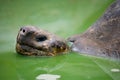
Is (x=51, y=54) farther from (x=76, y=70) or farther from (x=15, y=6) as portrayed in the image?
(x=15, y=6)

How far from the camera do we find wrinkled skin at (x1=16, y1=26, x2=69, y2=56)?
414 centimetres

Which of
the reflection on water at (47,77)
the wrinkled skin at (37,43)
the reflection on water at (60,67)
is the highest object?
the wrinkled skin at (37,43)

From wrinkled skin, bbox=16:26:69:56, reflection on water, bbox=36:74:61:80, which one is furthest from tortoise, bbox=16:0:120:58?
reflection on water, bbox=36:74:61:80

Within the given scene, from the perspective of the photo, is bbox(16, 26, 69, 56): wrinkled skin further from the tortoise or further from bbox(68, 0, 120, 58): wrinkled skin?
bbox(68, 0, 120, 58): wrinkled skin

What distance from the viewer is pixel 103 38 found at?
14.8 ft

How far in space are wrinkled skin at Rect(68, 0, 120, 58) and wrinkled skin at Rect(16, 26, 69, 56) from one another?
1.23 ft

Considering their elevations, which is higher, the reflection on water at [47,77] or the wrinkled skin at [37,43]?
the wrinkled skin at [37,43]

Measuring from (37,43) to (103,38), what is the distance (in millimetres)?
1015

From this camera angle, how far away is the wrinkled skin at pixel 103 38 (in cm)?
424

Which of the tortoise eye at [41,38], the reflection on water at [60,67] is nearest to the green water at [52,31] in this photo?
the reflection on water at [60,67]

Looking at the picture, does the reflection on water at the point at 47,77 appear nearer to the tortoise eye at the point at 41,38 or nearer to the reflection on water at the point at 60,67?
the reflection on water at the point at 60,67

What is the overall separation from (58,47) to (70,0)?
11.0ft

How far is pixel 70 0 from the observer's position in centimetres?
739

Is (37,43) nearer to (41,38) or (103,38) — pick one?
(41,38)
